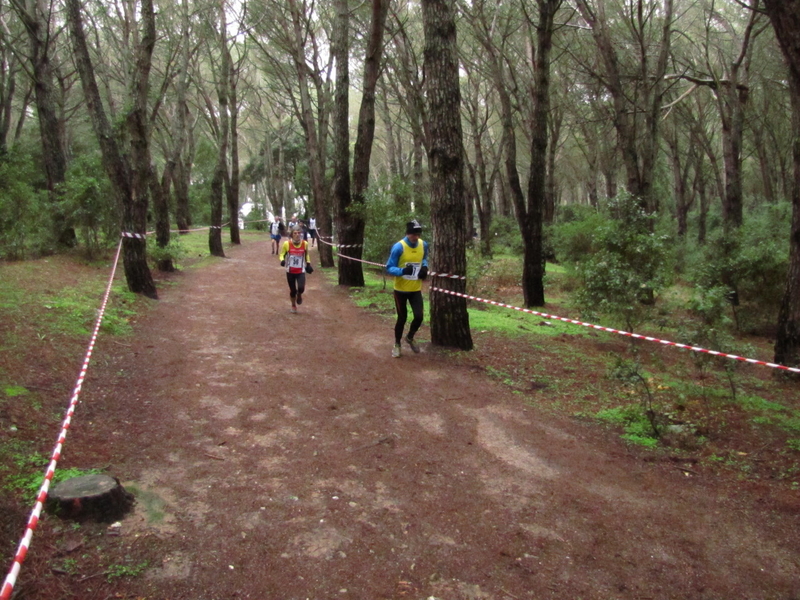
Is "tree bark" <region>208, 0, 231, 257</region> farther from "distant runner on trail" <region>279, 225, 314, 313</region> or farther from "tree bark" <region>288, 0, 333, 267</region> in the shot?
"distant runner on trail" <region>279, 225, 314, 313</region>

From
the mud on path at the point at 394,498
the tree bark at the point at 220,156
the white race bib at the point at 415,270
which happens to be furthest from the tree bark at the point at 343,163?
the mud on path at the point at 394,498

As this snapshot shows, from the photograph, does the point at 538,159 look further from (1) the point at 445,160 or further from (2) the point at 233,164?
(2) the point at 233,164

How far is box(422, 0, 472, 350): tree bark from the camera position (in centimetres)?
793

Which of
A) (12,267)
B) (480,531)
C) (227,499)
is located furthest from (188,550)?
(12,267)

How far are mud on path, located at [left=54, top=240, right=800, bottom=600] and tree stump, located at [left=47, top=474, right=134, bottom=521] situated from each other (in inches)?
7.1

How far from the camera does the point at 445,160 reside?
810 cm

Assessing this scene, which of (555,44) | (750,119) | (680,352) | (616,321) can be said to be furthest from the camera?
(750,119)

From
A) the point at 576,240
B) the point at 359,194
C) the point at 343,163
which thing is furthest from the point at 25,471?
the point at 576,240

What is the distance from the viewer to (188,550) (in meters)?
3.55

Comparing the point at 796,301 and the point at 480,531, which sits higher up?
the point at 796,301

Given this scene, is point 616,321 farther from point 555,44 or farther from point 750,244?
point 555,44

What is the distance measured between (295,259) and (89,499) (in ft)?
25.2

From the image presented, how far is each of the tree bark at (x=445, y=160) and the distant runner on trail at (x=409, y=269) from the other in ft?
1.24

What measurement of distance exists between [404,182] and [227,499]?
1228 cm
